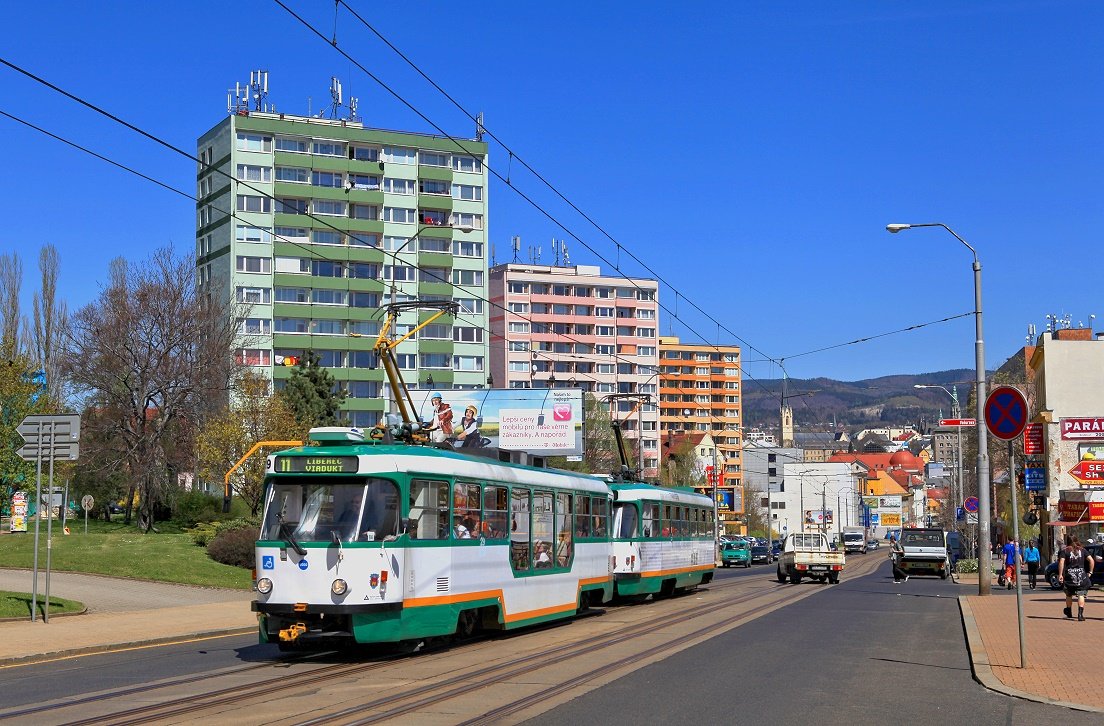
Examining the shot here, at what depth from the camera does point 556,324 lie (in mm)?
129250

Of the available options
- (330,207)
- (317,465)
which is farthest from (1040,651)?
(330,207)

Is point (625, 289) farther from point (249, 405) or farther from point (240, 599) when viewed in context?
point (240, 599)

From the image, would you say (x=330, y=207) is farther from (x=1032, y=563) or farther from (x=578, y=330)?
(x=1032, y=563)

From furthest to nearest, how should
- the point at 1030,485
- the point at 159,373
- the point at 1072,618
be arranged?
the point at 159,373 → the point at 1030,485 → the point at 1072,618

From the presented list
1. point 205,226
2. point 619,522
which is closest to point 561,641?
point 619,522

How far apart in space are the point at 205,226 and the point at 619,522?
238ft

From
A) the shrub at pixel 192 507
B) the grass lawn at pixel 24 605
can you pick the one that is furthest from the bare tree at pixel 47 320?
the grass lawn at pixel 24 605

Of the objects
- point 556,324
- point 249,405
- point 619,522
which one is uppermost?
point 556,324

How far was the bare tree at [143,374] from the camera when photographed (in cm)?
5588

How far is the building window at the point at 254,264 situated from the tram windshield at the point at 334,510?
75466 millimetres

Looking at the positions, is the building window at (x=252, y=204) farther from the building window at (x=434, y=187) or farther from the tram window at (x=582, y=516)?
the tram window at (x=582, y=516)

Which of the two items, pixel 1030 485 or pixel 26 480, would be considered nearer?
pixel 1030 485

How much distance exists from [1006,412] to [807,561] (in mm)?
28625

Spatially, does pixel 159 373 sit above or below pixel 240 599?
above
